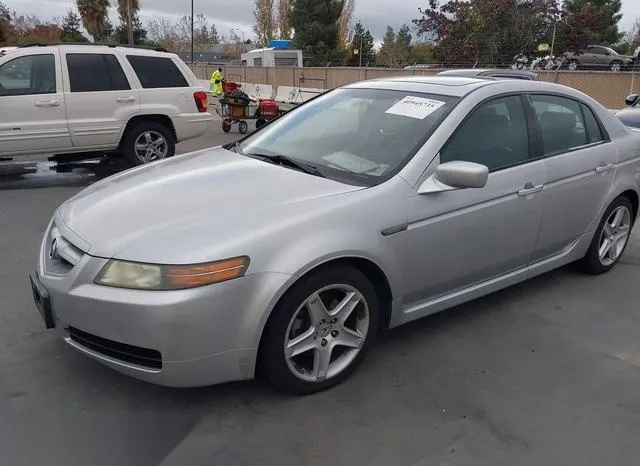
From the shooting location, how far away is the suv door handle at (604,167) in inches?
169

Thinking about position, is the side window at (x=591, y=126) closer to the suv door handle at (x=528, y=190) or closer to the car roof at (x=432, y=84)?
the suv door handle at (x=528, y=190)

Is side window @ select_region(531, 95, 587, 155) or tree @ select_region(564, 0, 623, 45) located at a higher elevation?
tree @ select_region(564, 0, 623, 45)

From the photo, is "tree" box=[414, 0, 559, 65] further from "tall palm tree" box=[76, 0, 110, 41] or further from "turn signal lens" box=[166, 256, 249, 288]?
"tall palm tree" box=[76, 0, 110, 41]

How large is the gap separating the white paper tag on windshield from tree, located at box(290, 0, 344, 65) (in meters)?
45.6

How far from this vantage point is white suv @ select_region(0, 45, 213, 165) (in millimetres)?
7484

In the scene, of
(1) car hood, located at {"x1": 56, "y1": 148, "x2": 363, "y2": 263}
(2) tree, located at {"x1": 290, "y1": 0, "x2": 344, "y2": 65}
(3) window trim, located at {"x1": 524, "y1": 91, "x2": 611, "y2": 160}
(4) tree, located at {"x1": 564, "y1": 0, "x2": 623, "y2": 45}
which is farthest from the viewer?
(2) tree, located at {"x1": 290, "y1": 0, "x2": 344, "y2": 65}

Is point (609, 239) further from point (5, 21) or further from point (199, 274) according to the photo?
point (5, 21)

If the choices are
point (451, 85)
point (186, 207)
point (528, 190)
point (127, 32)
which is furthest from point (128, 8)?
point (186, 207)

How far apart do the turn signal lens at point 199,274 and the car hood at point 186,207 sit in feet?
0.14

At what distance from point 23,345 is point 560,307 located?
358cm

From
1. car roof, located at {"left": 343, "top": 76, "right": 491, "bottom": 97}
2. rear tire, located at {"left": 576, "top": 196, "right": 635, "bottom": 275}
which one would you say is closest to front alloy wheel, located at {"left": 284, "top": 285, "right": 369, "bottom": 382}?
car roof, located at {"left": 343, "top": 76, "right": 491, "bottom": 97}

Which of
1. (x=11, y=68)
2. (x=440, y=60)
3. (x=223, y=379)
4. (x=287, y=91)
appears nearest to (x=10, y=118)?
(x=11, y=68)

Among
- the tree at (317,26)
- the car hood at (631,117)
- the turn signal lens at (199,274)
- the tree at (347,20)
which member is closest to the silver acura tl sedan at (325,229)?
the turn signal lens at (199,274)

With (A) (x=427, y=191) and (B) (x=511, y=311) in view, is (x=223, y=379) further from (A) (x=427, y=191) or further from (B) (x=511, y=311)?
(B) (x=511, y=311)
